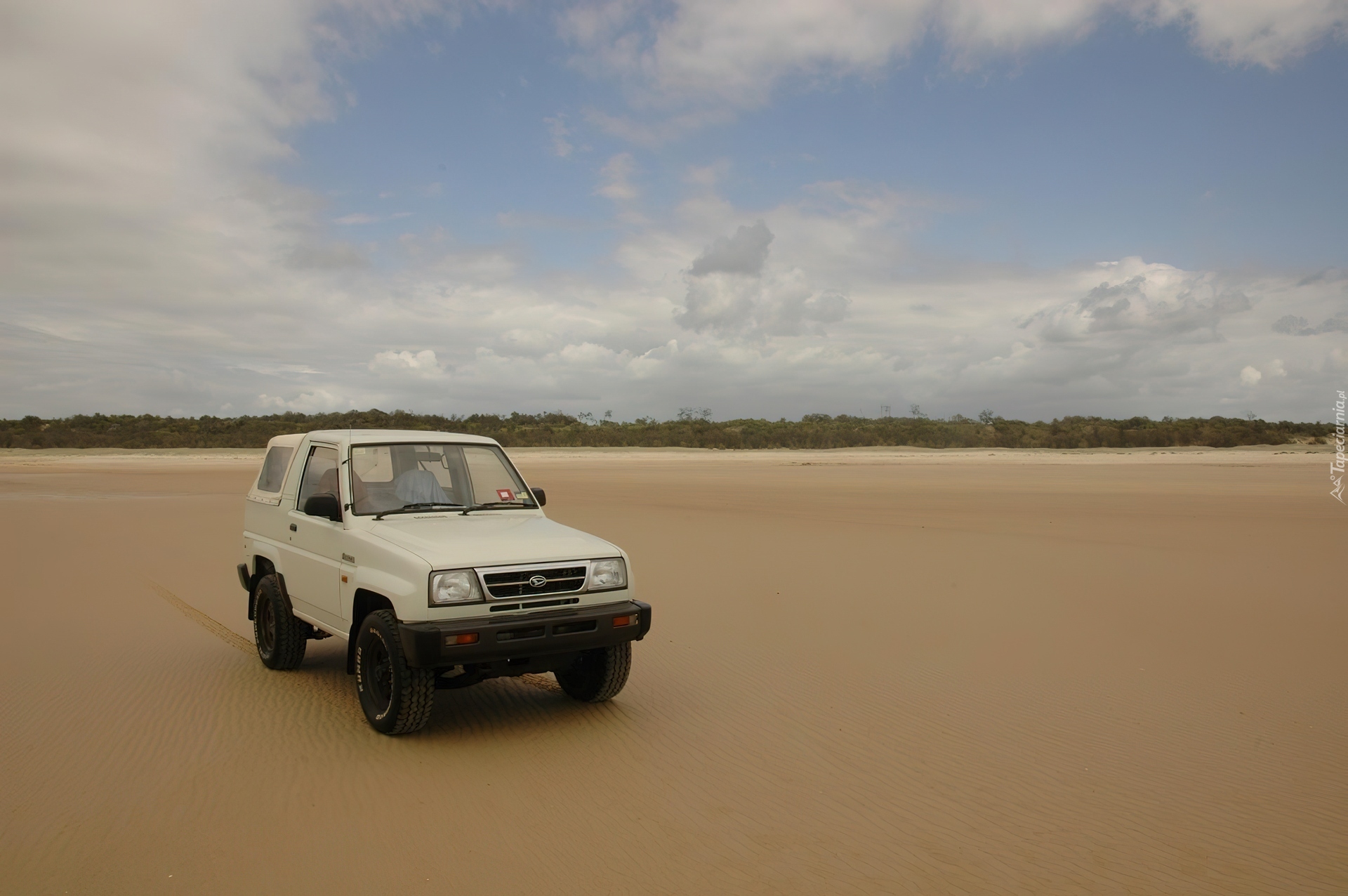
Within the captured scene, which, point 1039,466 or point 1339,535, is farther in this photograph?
point 1039,466

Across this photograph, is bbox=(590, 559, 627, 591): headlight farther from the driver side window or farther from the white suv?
the driver side window

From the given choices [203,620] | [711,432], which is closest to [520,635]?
[203,620]

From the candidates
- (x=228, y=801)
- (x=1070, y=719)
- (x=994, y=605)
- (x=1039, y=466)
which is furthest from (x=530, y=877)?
(x=1039, y=466)

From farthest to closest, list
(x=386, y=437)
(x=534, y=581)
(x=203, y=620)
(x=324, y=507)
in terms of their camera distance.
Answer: (x=203, y=620)
(x=386, y=437)
(x=324, y=507)
(x=534, y=581)

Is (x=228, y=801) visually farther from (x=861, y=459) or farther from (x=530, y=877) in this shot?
(x=861, y=459)

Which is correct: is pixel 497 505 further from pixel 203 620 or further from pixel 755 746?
pixel 203 620

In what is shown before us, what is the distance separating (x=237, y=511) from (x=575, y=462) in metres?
25.8

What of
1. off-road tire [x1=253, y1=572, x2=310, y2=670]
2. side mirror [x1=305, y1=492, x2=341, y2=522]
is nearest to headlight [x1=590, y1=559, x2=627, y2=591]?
side mirror [x1=305, y1=492, x2=341, y2=522]

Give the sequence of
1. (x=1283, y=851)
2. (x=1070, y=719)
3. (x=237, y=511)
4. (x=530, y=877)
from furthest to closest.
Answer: (x=237, y=511)
(x=1070, y=719)
(x=1283, y=851)
(x=530, y=877)

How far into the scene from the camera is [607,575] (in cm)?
568

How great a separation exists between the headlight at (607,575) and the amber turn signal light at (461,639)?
0.83 metres

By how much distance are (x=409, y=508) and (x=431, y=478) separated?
0.42 m

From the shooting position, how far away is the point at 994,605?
9703mm

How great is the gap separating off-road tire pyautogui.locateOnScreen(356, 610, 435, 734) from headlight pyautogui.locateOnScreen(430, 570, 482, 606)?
319 mm
